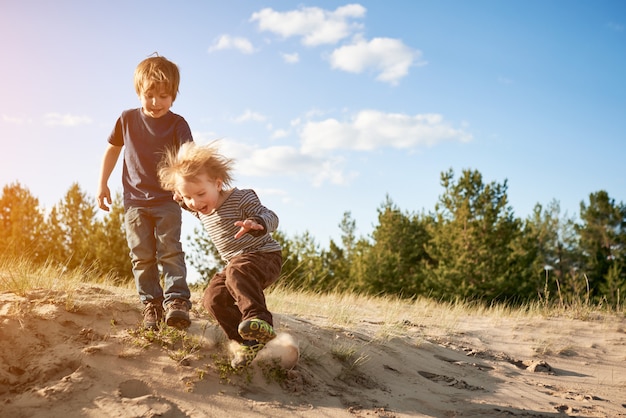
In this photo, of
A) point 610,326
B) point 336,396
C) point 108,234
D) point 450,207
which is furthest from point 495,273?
point 336,396

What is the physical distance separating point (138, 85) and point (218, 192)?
118cm

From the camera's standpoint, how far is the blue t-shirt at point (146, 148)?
14.5 feet

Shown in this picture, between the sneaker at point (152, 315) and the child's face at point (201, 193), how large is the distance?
1.01 metres

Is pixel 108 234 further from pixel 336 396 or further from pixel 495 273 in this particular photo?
pixel 336 396

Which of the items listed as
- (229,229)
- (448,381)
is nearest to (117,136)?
(229,229)

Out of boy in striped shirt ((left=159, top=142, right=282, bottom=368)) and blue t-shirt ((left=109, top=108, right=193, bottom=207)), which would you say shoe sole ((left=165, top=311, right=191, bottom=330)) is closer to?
boy in striped shirt ((left=159, top=142, right=282, bottom=368))

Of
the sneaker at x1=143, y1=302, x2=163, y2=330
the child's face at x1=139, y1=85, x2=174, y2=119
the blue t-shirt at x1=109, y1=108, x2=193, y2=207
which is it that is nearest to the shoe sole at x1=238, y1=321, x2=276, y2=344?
the sneaker at x1=143, y1=302, x2=163, y2=330

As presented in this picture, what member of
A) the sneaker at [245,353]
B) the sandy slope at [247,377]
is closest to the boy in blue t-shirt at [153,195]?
the sandy slope at [247,377]

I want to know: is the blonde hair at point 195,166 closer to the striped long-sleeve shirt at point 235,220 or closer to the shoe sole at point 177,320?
the striped long-sleeve shirt at point 235,220

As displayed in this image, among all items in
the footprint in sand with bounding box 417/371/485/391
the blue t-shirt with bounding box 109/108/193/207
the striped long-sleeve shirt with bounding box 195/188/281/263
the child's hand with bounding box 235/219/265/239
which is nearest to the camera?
the child's hand with bounding box 235/219/265/239

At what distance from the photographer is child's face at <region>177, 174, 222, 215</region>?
12.5 ft

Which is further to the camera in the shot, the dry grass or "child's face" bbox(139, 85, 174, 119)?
the dry grass

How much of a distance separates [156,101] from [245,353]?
2.09m

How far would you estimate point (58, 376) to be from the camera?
3.75m
